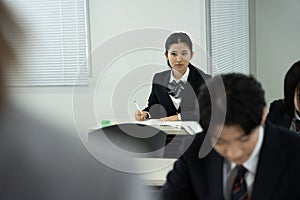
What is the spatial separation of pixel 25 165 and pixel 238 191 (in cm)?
122

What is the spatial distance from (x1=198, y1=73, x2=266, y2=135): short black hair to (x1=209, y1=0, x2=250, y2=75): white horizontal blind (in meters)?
3.45

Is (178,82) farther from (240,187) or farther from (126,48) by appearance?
(240,187)

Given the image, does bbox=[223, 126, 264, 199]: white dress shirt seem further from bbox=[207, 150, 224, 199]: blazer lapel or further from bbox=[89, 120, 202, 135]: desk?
bbox=[89, 120, 202, 135]: desk

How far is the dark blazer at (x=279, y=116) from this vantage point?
2992 mm

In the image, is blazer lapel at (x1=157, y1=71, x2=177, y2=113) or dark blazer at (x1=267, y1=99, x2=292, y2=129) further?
blazer lapel at (x1=157, y1=71, x2=177, y2=113)

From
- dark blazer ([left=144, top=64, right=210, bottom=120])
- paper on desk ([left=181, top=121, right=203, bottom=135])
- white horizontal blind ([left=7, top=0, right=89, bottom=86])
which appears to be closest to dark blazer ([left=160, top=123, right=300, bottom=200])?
paper on desk ([left=181, top=121, right=203, bottom=135])

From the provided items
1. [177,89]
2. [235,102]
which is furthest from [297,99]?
[177,89]

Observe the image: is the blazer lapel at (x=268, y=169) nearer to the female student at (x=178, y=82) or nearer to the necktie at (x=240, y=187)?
the necktie at (x=240, y=187)

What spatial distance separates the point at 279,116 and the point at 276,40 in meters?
2.70

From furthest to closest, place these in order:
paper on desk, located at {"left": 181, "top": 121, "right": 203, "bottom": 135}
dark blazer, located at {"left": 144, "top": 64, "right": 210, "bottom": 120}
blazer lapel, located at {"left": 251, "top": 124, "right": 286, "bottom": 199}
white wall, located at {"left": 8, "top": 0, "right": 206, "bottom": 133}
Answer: white wall, located at {"left": 8, "top": 0, "right": 206, "bottom": 133} < dark blazer, located at {"left": 144, "top": 64, "right": 210, "bottom": 120} < paper on desk, located at {"left": 181, "top": 121, "right": 203, "bottom": 135} < blazer lapel, located at {"left": 251, "top": 124, "right": 286, "bottom": 199}

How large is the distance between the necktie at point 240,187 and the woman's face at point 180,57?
2610mm

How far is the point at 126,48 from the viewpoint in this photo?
5.31 m

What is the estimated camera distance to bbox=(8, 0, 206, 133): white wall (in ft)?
16.5

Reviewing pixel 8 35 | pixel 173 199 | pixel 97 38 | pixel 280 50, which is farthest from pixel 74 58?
pixel 8 35
